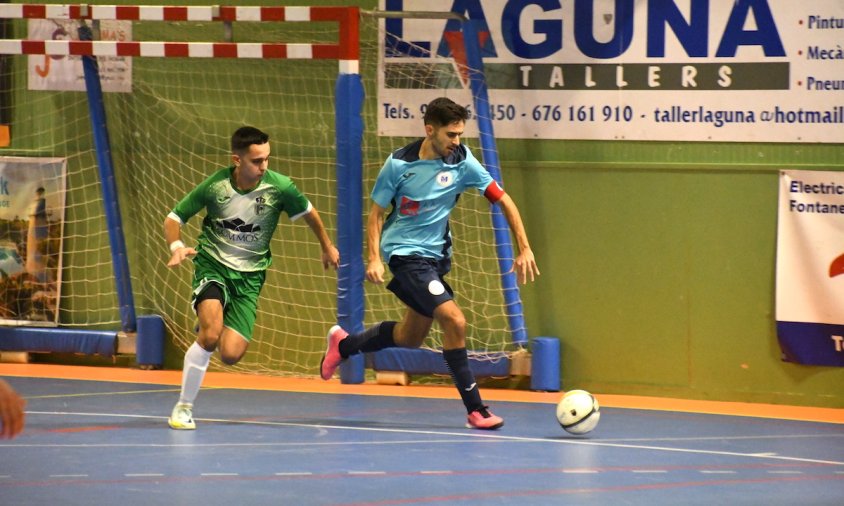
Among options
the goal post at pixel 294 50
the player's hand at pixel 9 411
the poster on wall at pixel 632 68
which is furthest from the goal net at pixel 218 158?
the player's hand at pixel 9 411

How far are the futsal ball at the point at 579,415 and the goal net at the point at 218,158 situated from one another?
220 centimetres

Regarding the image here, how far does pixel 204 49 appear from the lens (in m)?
11.5

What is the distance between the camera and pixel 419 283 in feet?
31.9

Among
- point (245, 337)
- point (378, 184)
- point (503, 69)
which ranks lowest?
point (245, 337)

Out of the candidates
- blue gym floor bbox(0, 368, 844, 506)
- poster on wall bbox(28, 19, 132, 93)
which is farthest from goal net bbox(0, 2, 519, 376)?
blue gym floor bbox(0, 368, 844, 506)

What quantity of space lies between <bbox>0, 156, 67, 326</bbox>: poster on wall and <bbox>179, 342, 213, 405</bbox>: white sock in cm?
375

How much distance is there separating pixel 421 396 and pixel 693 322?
2.17 meters

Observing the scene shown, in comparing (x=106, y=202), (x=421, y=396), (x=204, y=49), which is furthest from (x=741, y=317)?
(x=106, y=202)

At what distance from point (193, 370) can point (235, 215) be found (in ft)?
3.55

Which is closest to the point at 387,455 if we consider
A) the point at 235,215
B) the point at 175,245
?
the point at 175,245

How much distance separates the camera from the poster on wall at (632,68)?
1080 centimetres

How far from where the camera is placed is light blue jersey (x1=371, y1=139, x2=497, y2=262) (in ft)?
32.2

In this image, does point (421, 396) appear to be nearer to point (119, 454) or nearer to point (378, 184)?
point (378, 184)

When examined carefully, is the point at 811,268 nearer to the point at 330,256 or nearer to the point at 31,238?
the point at 330,256
